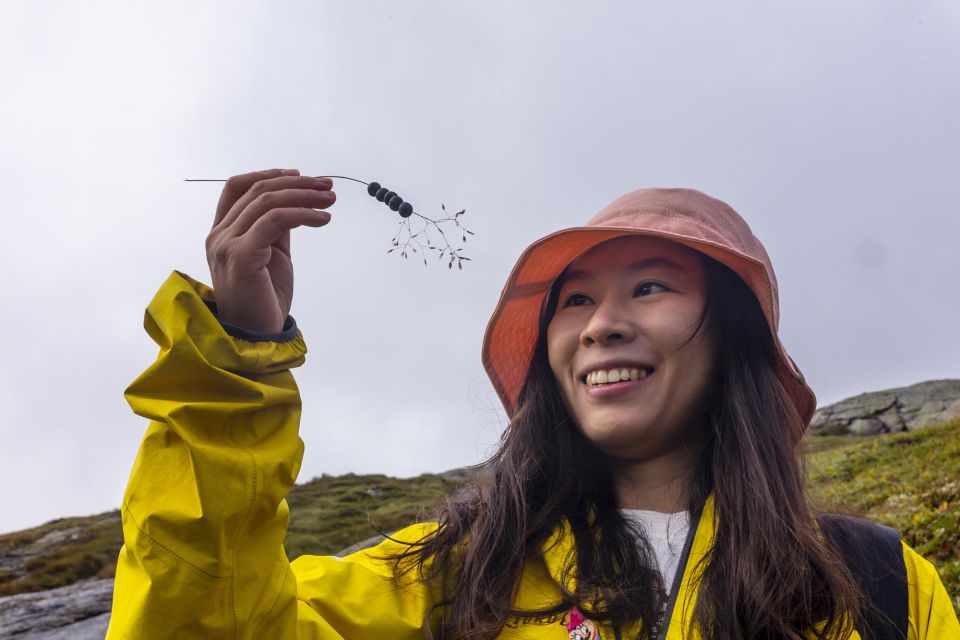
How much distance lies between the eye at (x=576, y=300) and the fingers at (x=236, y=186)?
5.09 feet

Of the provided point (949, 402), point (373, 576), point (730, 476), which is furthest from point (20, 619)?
point (949, 402)

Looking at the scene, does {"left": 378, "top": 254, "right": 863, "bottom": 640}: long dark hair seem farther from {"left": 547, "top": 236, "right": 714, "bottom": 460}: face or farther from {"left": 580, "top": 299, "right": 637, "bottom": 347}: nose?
{"left": 580, "top": 299, "right": 637, "bottom": 347}: nose

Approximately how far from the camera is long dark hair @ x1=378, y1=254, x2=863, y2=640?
2.66 m

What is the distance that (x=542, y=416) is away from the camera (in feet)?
11.6

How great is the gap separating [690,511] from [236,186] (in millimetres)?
2159

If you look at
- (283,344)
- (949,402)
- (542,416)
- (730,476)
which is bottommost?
(949,402)

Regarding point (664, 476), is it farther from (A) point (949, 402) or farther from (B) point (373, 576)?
(A) point (949, 402)

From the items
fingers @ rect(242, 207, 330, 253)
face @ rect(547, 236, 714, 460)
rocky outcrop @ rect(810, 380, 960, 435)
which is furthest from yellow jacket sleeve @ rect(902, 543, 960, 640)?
rocky outcrop @ rect(810, 380, 960, 435)

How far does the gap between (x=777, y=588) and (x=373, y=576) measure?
1496 mm

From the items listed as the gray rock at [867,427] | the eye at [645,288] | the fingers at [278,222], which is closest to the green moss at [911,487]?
the eye at [645,288]

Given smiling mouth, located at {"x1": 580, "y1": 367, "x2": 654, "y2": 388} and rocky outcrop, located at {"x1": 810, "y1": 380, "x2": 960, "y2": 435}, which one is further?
rocky outcrop, located at {"x1": 810, "y1": 380, "x2": 960, "y2": 435}

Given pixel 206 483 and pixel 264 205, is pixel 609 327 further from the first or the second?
pixel 206 483

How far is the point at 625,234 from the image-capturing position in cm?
332

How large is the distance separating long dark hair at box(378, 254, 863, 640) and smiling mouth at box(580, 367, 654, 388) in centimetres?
38
